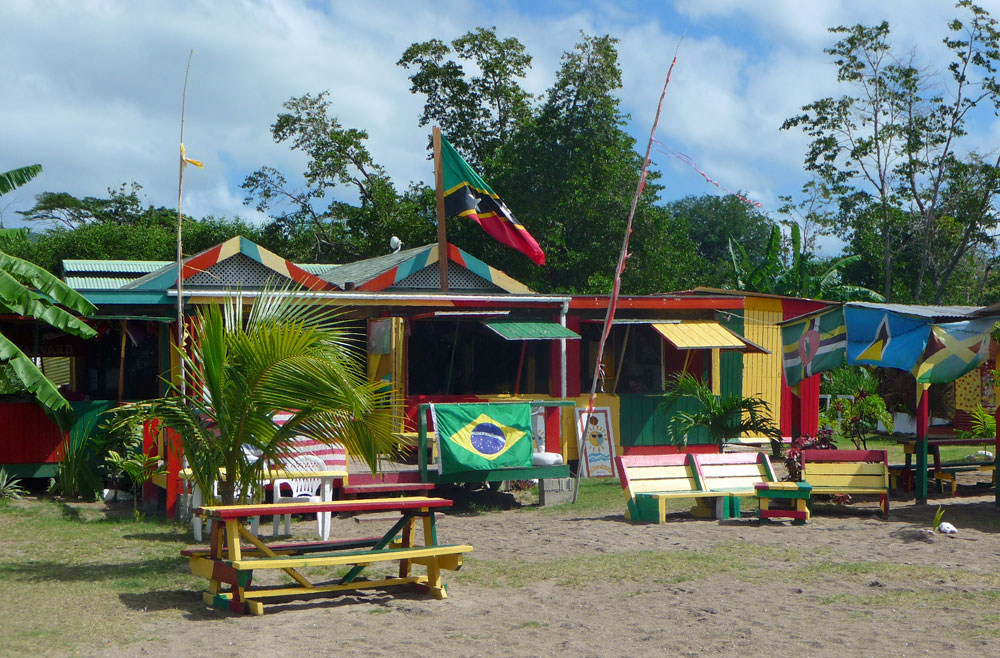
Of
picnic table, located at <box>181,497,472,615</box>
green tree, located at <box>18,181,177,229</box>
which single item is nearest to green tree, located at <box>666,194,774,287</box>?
green tree, located at <box>18,181,177,229</box>

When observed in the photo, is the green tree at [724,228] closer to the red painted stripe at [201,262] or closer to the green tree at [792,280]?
the green tree at [792,280]

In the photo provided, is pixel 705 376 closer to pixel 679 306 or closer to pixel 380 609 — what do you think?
pixel 679 306

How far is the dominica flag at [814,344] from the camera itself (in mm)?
12953

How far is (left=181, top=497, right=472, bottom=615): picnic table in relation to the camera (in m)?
7.00

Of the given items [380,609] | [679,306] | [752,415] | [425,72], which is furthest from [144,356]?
[425,72]

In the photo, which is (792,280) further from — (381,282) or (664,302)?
(381,282)

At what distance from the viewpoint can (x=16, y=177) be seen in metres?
12.8

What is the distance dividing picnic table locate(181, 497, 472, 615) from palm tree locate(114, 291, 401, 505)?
0.47 m

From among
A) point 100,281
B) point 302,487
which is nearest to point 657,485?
point 302,487

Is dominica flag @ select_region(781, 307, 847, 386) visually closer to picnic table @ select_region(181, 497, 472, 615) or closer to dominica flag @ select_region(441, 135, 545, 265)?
dominica flag @ select_region(441, 135, 545, 265)

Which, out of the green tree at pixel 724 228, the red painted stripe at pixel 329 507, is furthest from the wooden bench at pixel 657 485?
the green tree at pixel 724 228

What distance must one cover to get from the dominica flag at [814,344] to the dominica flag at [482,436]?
393cm

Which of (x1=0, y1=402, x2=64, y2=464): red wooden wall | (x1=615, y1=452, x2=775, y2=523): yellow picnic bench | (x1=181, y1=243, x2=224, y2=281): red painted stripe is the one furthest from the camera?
(x1=181, y1=243, x2=224, y2=281): red painted stripe

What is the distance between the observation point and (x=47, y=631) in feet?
20.8
